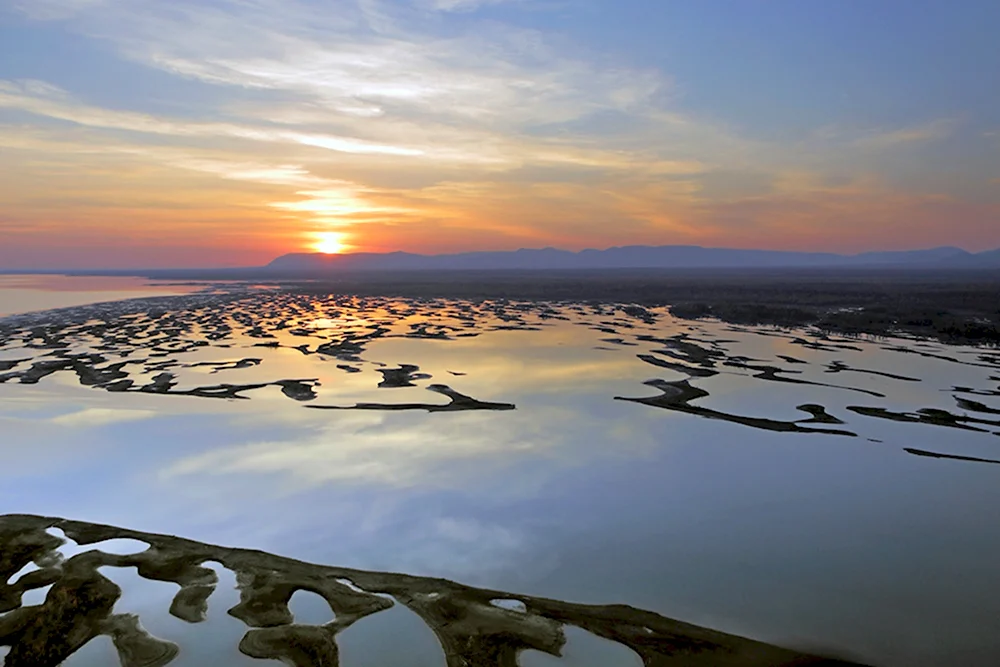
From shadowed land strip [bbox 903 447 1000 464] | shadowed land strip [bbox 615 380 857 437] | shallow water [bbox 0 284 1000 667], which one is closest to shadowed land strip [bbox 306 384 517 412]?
shallow water [bbox 0 284 1000 667]

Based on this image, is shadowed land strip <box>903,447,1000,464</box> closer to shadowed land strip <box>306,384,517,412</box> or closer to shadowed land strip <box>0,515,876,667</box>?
shadowed land strip <box>0,515,876,667</box>

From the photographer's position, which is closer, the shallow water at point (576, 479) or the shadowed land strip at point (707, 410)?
the shallow water at point (576, 479)

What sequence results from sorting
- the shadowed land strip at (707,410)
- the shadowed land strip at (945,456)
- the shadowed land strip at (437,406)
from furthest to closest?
the shadowed land strip at (437,406), the shadowed land strip at (707,410), the shadowed land strip at (945,456)

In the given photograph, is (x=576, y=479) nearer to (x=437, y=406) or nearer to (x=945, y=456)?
(x=437, y=406)

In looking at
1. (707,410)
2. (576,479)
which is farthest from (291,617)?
(707,410)

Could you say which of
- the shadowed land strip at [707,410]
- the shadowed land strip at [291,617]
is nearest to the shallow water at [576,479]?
the shadowed land strip at [707,410]

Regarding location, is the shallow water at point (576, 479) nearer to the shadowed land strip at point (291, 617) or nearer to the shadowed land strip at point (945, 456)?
the shadowed land strip at point (945, 456)

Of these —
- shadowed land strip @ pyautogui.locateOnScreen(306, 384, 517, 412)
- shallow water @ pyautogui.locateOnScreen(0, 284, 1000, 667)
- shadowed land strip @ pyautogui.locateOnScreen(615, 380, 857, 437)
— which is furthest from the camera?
shadowed land strip @ pyautogui.locateOnScreen(306, 384, 517, 412)

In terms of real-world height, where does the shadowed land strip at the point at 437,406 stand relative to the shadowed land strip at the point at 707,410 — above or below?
below
